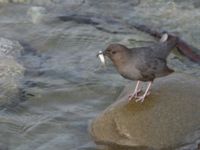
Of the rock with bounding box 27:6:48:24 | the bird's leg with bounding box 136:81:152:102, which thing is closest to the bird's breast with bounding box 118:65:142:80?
the bird's leg with bounding box 136:81:152:102

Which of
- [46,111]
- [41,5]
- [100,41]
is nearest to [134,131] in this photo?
[46,111]

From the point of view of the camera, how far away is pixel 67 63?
25.9ft

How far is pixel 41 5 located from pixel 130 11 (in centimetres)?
150

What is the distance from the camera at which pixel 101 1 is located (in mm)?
9891

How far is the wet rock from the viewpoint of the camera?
6.96 metres

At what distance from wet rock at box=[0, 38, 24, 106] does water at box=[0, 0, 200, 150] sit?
0.14ft

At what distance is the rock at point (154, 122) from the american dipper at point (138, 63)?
0.18 metres

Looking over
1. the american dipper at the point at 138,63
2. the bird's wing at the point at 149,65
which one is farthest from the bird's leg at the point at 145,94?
the bird's wing at the point at 149,65

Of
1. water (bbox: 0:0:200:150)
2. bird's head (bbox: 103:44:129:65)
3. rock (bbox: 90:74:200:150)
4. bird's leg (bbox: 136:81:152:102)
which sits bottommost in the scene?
water (bbox: 0:0:200:150)

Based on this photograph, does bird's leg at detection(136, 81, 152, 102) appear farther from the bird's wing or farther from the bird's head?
the bird's head

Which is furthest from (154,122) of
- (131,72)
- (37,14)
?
(37,14)

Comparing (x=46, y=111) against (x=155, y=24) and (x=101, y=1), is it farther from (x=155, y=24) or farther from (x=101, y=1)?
(x=101, y=1)

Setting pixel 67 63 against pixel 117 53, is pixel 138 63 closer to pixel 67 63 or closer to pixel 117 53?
pixel 117 53

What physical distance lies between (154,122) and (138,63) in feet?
2.00
